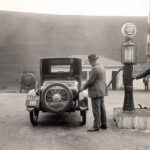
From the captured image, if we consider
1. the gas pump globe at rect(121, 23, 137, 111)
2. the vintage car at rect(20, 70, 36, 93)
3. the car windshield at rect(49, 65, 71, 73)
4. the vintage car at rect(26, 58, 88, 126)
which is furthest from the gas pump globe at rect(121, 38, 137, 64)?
the vintage car at rect(20, 70, 36, 93)

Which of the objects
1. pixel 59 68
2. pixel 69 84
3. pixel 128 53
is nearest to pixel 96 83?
pixel 128 53

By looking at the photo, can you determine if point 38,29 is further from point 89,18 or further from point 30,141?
point 30,141

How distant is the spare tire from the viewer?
9422 millimetres

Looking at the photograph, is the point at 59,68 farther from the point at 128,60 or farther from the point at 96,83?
the point at 96,83

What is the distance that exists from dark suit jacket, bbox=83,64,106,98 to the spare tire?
2.28 ft

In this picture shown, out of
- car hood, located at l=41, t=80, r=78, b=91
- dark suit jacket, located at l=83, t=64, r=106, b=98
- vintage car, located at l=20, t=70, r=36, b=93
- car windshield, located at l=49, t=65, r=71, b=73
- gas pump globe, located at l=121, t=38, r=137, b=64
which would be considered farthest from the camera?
vintage car, located at l=20, t=70, r=36, b=93

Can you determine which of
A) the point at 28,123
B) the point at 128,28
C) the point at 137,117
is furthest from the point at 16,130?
the point at 128,28

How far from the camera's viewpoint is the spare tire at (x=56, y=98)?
9.42 meters

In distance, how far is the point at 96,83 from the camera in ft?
29.6

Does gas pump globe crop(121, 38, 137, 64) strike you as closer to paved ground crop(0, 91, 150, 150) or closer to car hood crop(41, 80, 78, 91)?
car hood crop(41, 80, 78, 91)

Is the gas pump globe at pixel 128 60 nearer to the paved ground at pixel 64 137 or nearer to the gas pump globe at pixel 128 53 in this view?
the gas pump globe at pixel 128 53

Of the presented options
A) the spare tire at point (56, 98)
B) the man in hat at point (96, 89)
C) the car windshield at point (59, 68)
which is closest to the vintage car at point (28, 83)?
the car windshield at point (59, 68)

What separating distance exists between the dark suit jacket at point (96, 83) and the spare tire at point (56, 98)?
696 millimetres

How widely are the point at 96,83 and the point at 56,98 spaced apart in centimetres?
126
